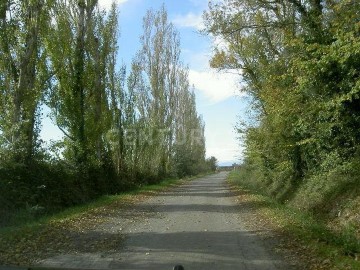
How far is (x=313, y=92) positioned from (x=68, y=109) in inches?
570

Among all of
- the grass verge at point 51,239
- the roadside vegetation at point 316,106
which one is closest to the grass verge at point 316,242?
the roadside vegetation at point 316,106

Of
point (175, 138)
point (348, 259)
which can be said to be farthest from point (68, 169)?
point (175, 138)

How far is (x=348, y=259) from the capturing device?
9156 millimetres

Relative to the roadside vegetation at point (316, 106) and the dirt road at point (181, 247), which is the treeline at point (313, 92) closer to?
the roadside vegetation at point (316, 106)

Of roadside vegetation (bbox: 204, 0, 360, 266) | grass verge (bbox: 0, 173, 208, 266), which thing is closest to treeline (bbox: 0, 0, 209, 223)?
grass verge (bbox: 0, 173, 208, 266)

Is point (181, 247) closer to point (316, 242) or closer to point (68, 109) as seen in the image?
point (316, 242)

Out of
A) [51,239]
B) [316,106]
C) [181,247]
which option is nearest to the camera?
[181,247]

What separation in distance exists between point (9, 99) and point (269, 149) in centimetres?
1441

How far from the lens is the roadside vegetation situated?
13.7 meters

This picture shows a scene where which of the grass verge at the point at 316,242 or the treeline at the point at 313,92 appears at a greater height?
the treeline at the point at 313,92

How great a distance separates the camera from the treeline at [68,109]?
20.0 m

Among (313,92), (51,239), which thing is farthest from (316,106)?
(51,239)

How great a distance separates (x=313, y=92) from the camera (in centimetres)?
1730

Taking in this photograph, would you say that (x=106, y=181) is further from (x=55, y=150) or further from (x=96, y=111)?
(x=55, y=150)
